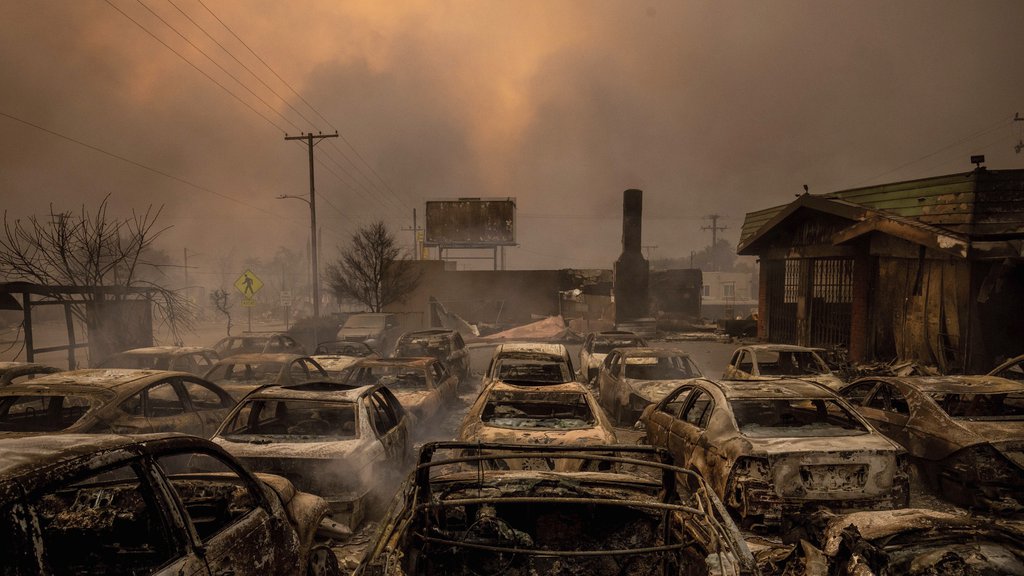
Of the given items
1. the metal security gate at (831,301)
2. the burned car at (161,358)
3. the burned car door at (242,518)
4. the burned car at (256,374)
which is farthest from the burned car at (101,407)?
the metal security gate at (831,301)

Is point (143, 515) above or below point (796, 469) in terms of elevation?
above

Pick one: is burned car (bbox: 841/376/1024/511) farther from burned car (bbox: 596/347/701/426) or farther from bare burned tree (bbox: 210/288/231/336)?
bare burned tree (bbox: 210/288/231/336)

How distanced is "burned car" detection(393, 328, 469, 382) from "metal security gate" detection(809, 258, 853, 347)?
10.5 meters

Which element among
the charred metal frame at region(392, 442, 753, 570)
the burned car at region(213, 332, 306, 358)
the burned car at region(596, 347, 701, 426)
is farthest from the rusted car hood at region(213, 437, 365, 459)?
the burned car at region(213, 332, 306, 358)

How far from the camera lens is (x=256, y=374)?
11438 millimetres

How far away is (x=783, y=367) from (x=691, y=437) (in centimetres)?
633

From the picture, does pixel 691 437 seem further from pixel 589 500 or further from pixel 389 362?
pixel 389 362

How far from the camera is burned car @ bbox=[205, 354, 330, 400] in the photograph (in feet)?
32.7

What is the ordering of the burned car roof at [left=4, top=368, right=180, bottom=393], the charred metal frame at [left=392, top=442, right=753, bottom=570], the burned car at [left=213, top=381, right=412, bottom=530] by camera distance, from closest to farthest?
the charred metal frame at [left=392, top=442, right=753, bottom=570], the burned car at [left=213, top=381, right=412, bottom=530], the burned car roof at [left=4, top=368, right=180, bottom=393]

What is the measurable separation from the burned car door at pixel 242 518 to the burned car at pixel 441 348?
34.4ft

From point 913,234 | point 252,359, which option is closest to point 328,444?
point 252,359

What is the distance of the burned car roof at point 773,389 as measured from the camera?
5.74 meters

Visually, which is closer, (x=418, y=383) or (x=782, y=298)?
(x=418, y=383)

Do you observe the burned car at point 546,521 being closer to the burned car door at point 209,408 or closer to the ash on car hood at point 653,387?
the burned car door at point 209,408
